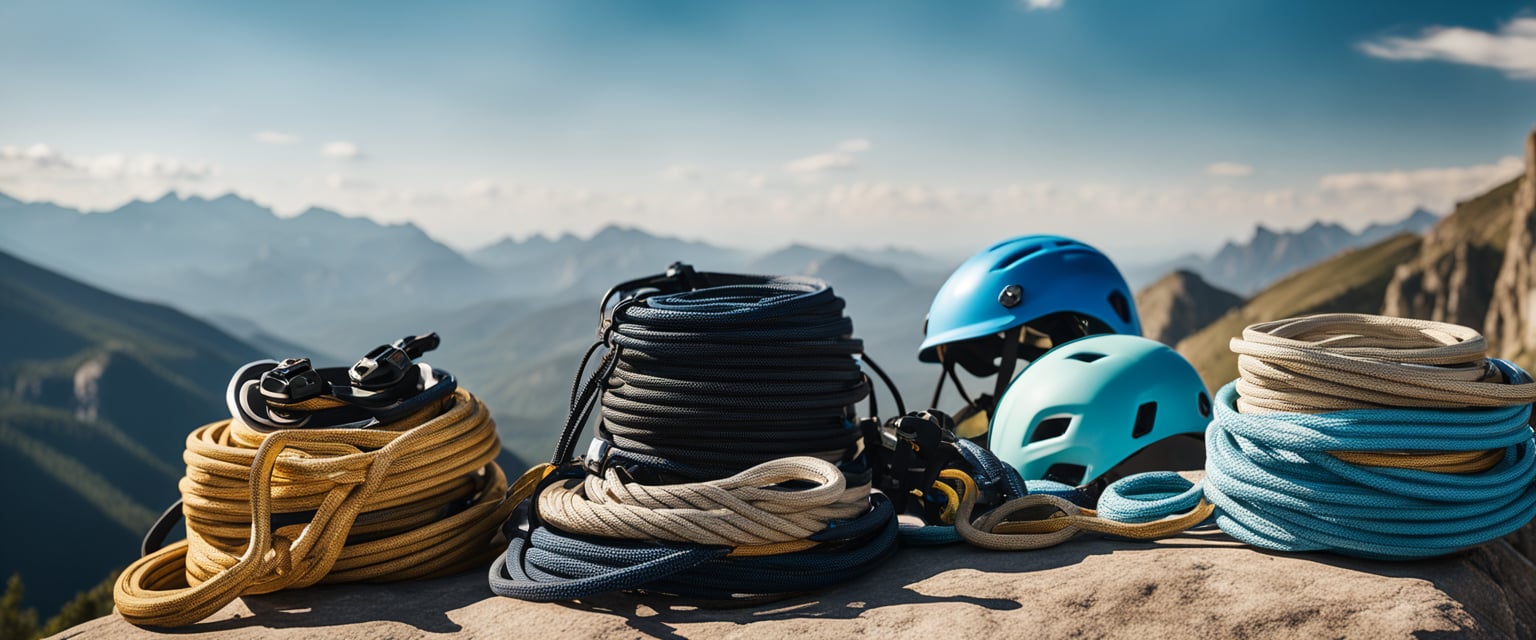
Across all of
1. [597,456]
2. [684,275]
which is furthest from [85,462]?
[597,456]

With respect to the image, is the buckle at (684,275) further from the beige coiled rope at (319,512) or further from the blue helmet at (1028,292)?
the blue helmet at (1028,292)

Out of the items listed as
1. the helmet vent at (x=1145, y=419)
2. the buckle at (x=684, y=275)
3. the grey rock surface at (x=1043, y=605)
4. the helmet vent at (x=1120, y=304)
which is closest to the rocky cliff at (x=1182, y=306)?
the helmet vent at (x=1120, y=304)

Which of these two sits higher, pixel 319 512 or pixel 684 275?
pixel 684 275

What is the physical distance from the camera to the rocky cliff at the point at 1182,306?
131375 millimetres

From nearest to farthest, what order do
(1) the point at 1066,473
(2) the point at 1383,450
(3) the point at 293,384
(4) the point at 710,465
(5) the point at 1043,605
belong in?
(5) the point at 1043,605 < (2) the point at 1383,450 < (3) the point at 293,384 < (4) the point at 710,465 < (1) the point at 1066,473

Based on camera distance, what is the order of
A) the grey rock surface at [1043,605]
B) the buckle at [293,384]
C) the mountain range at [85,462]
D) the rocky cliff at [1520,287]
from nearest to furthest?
the grey rock surface at [1043,605] → the buckle at [293,384] → the rocky cliff at [1520,287] → the mountain range at [85,462]

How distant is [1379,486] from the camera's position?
3.65m

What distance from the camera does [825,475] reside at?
378cm

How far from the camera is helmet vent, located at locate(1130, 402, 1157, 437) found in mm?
6160

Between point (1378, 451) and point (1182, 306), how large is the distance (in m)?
142

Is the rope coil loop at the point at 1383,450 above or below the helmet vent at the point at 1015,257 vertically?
below

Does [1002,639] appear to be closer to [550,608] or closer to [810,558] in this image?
[810,558]

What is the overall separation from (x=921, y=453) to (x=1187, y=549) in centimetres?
129

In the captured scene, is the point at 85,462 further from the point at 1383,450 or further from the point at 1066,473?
the point at 1383,450
